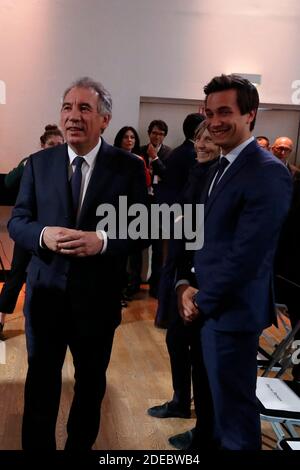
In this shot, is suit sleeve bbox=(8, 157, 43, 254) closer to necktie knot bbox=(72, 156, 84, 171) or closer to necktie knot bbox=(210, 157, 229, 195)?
necktie knot bbox=(72, 156, 84, 171)

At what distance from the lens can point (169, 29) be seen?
571 cm

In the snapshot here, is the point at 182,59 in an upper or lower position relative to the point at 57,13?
lower

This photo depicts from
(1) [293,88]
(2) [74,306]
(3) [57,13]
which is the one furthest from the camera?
(1) [293,88]

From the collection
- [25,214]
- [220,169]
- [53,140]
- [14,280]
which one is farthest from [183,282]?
[53,140]

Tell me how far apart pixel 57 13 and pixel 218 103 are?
4.63m

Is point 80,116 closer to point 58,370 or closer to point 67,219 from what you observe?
point 67,219

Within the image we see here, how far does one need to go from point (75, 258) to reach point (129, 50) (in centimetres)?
456

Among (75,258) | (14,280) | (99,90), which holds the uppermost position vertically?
(99,90)

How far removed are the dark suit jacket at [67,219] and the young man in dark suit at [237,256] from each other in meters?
0.33

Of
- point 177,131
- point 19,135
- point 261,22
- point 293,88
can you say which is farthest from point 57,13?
point 293,88

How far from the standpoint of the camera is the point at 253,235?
1569mm

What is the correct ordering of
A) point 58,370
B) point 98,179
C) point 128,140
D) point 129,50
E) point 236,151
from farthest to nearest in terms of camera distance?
point 129,50
point 128,140
point 58,370
point 98,179
point 236,151

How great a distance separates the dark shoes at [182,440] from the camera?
2.39 m

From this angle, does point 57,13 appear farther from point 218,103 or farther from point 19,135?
point 218,103
